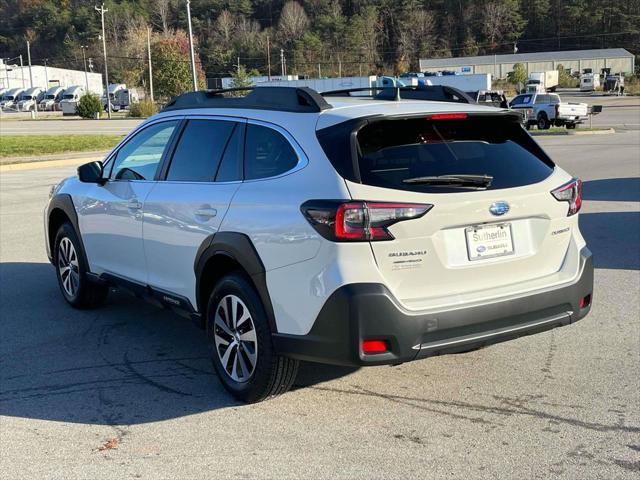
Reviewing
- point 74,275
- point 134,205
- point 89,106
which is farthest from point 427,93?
point 89,106

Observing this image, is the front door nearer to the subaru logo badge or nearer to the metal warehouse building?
the subaru logo badge

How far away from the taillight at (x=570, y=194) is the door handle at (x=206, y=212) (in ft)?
6.65

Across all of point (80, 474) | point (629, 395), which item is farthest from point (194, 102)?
point (629, 395)

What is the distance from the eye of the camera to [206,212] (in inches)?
184

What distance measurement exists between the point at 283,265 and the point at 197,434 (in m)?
1.05

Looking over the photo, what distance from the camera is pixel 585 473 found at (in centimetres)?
357

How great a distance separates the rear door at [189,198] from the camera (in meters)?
4.66

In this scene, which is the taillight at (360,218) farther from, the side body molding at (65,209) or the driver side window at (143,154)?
the side body molding at (65,209)

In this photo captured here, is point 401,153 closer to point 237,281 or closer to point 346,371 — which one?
point 237,281

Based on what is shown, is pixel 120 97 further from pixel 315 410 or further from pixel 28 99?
pixel 315 410

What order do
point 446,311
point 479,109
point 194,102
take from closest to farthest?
point 446,311 < point 479,109 < point 194,102

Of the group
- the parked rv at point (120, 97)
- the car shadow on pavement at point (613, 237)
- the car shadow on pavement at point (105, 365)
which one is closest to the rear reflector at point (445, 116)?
the car shadow on pavement at point (105, 365)

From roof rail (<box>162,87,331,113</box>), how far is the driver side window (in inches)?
11.2

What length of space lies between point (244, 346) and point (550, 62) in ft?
425
